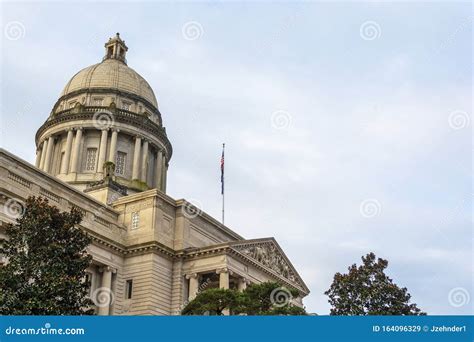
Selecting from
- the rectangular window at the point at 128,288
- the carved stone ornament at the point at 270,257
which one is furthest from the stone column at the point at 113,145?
the carved stone ornament at the point at 270,257

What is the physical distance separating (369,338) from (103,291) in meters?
32.3

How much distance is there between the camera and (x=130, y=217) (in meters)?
47.1

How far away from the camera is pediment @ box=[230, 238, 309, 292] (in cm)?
4825

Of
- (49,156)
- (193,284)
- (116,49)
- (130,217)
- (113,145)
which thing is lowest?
(193,284)

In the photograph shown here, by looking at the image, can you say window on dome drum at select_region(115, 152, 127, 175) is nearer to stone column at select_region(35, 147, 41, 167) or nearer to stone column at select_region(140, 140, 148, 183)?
stone column at select_region(140, 140, 148, 183)

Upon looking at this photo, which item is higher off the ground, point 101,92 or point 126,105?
point 101,92

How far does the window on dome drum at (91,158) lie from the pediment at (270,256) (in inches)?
800

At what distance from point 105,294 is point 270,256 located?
51.7 ft

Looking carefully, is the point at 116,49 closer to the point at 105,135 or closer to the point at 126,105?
the point at 126,105

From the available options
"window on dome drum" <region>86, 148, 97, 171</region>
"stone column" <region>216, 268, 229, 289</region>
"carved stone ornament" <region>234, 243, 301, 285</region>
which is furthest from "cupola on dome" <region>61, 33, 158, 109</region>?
"stone column" <region>216, 268, 229, 289</region>

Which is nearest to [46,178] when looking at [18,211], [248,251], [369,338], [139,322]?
[18,211]

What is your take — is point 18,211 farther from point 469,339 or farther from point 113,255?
point 469,339

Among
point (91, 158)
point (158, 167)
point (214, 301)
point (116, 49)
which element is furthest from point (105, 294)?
point (116, 49)

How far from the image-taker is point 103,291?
141 ft
